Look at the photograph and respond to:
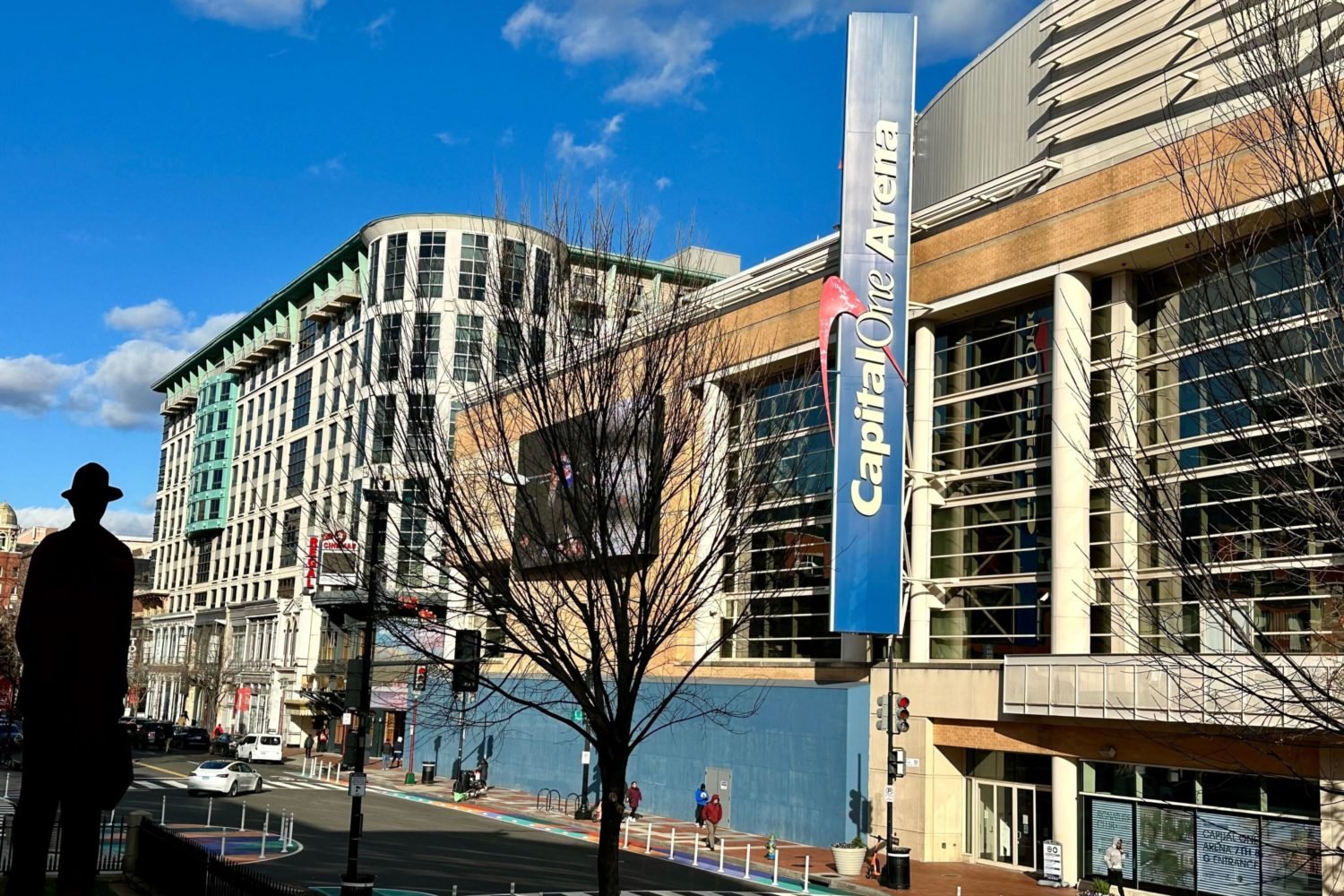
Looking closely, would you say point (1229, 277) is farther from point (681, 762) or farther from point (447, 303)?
point (447, 303)

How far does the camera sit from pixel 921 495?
119 feet

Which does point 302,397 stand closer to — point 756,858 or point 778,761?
point 778,761

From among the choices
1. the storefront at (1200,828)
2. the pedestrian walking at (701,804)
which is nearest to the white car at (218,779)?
the pedestrian walking at (701,804)

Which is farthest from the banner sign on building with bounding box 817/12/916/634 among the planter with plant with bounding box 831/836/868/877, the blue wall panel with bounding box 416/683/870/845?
the planter with plant with bounding box 831/836/868/877

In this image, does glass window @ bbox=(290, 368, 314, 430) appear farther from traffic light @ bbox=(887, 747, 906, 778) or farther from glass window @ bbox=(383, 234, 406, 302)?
traffic light @ bbox=(887, 747, 906, 778)

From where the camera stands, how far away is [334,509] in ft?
257

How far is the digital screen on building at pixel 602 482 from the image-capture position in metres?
16.9

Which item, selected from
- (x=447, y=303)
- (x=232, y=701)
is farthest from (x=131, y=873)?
(x=232, y=701)

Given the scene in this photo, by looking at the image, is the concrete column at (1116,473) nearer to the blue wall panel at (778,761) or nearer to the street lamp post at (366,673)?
the blue wall panel at (778,761)

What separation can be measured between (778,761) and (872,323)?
13.5 m

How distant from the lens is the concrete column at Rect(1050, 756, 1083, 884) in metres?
30.9

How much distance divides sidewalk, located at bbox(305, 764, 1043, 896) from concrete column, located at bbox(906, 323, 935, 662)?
20.3 ft

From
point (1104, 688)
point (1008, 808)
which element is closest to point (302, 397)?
point (1008, 808)

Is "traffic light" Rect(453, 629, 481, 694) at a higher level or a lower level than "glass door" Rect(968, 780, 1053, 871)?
higher
